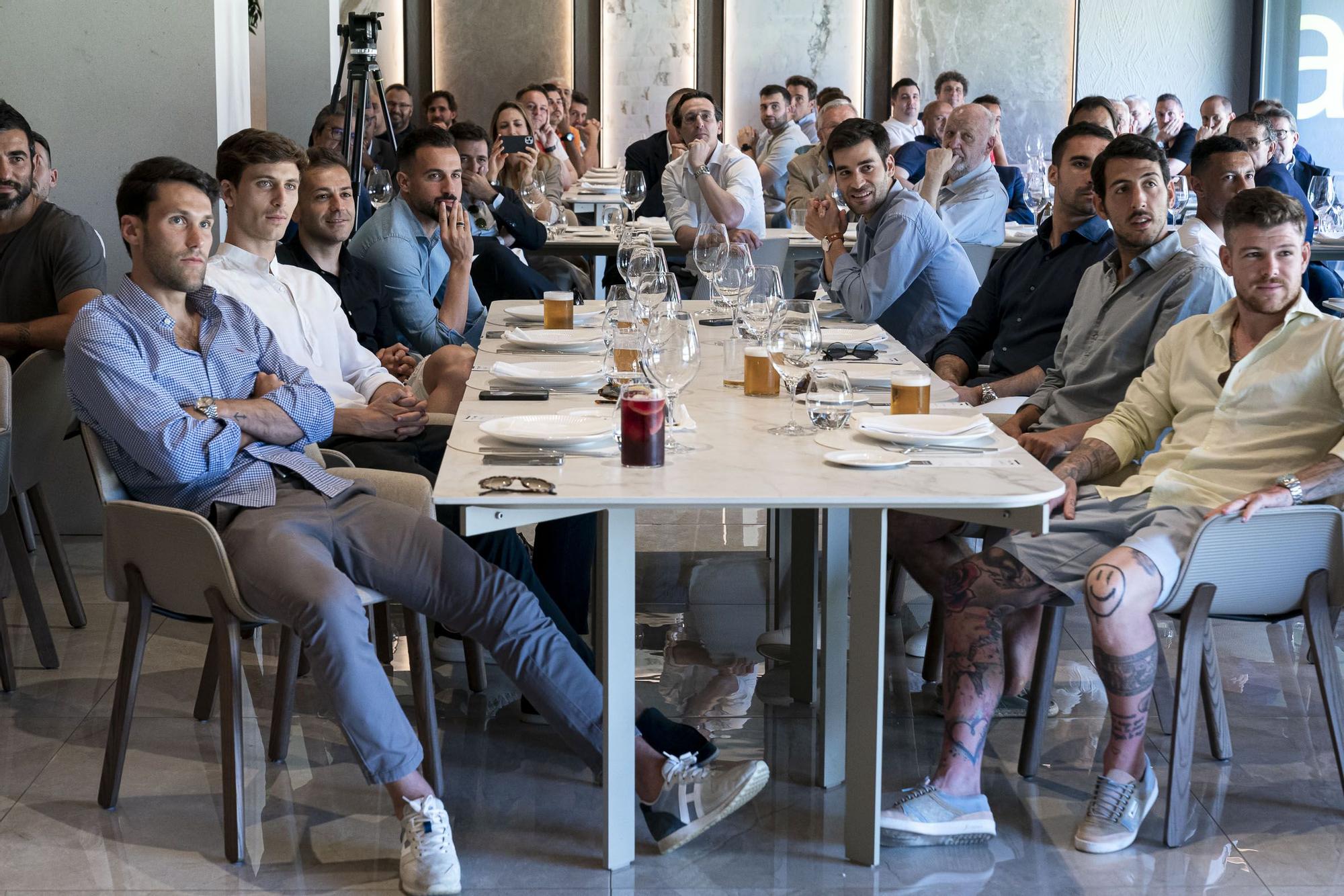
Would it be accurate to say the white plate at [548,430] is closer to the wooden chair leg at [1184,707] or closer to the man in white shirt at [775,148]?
the wooden chair leg at [1184,707]

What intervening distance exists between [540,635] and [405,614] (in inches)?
10.3

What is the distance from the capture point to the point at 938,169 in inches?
247

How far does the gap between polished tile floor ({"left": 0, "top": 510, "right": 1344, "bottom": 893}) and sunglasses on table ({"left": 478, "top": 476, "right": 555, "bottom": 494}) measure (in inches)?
26.3

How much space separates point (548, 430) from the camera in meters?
2.36

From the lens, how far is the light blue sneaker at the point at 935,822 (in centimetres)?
241

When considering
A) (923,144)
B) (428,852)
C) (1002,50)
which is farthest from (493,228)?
(1002,50)

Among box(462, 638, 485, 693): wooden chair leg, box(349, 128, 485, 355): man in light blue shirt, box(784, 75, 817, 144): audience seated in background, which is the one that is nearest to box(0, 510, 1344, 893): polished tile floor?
box(462, 638, 485, 693): wooden chair leg

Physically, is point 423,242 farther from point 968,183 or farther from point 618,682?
point 968,183

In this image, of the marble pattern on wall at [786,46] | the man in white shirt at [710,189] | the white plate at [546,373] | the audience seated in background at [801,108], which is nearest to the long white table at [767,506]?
the white plate at [546,373]

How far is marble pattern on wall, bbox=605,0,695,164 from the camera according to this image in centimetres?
1181

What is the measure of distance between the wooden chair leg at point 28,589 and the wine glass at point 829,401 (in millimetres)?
1829

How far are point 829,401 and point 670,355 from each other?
0.92ft

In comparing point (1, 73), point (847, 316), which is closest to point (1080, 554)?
point (847, 316)

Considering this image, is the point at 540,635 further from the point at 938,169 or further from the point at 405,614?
the point at 938,169
